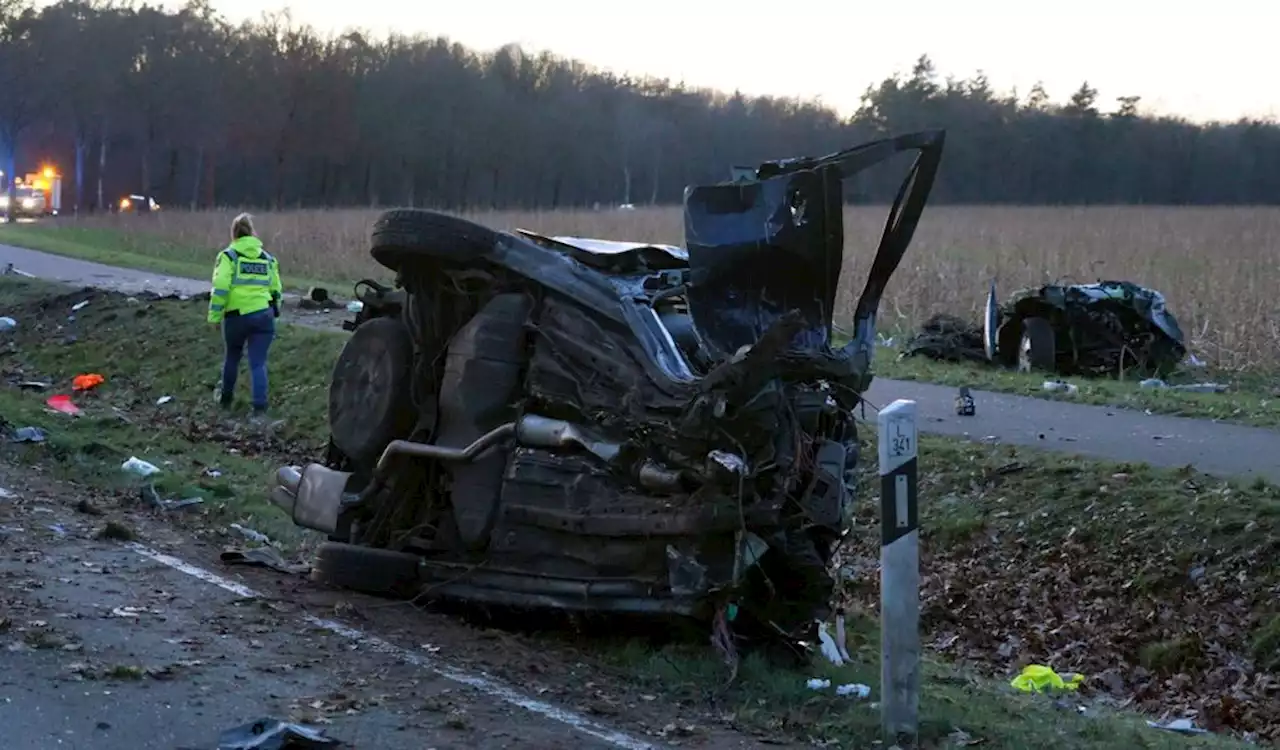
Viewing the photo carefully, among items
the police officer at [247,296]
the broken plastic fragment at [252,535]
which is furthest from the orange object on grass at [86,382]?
the broken plastic fragment at [252,535]

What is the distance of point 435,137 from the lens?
75.8 m

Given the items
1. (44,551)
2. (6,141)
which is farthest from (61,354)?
(6,141)

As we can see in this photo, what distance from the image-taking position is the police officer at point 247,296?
13867 millimetres

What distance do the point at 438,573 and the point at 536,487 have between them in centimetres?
74

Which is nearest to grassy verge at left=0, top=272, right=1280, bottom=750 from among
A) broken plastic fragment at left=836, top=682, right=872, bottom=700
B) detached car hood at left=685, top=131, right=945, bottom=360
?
broken plastic fragment at left=836, top=682, right=872, bottom=700

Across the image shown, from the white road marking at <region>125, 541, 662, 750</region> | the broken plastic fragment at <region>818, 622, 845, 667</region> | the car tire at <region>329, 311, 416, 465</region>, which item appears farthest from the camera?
the car tire at <region>329, 311, 416, 465</region>

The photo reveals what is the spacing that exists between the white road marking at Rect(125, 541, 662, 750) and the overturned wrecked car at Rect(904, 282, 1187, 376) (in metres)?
11.4

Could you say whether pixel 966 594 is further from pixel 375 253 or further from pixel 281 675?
pixel 281 675

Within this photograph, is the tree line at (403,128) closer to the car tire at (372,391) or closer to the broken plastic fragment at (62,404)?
the broken plastic fragment at (62,404)

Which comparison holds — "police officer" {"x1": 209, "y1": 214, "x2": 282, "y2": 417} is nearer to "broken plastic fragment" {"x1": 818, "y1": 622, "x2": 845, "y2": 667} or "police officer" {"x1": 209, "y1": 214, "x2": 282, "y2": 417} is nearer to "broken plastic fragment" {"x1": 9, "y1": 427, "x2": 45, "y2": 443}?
"broken plastic fragment" {"x1": 9, "y1": 427, "x2": 45, "y2": 443}

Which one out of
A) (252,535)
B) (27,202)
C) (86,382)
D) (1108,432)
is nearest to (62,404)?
(86,382)

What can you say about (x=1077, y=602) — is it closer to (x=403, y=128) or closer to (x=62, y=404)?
(x=62, y=404)

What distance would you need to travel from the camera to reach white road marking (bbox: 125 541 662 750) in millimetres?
5297

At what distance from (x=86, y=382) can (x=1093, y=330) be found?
10878 millimetres
